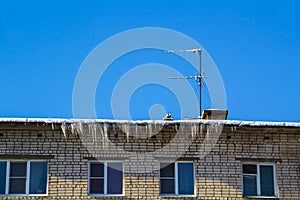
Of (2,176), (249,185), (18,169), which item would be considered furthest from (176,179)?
(2,176)

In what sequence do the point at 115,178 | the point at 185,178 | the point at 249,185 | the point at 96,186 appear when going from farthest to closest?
the point at 249,185 → the point at 185,178 → the point at 115,178 → the point at 96,186

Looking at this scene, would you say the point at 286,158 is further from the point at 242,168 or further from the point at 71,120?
the point at 71,120

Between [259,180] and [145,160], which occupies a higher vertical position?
[145,160]

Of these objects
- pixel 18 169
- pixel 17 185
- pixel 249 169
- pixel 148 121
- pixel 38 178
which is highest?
pixel 148 121

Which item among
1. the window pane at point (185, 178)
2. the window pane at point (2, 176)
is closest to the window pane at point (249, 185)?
the window pane at point (185, 178)

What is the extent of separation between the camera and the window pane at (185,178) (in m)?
17.5

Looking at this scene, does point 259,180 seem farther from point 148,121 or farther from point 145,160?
point 148,121

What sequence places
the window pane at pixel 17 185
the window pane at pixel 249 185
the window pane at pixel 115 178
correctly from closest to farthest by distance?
the window pane at pixel 17 185, the window pane at pixel 115 178, the window pane at pixel 249 185

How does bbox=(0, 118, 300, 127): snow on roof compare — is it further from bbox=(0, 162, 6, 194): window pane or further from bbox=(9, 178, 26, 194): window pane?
bbox=(9, 178, 26, 194): window pane

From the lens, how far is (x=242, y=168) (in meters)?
17.8

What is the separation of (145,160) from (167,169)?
28.2 inches

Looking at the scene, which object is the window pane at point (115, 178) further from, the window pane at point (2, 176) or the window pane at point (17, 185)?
the window pane at point (2, 176)

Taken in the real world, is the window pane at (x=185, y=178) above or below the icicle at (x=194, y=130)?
below

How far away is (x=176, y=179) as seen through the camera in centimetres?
1750
